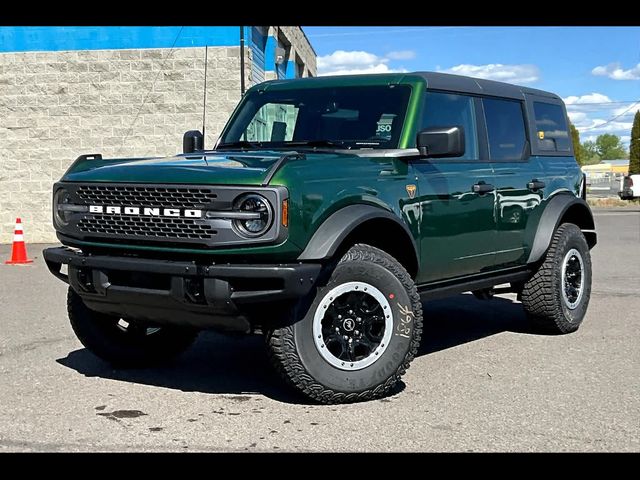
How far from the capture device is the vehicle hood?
15.1 ft

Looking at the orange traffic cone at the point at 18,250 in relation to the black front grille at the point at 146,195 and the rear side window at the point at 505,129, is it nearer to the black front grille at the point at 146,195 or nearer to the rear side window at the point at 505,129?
the black front grille at the point at 146,195

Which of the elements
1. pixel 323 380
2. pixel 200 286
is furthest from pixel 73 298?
pixel 323 380

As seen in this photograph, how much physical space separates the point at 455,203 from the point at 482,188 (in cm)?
38

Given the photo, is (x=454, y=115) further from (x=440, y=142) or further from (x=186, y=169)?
(x=186, y=169)

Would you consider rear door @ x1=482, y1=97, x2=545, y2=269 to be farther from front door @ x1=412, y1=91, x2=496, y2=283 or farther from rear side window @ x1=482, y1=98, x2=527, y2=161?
front door @ x1=412, y1=91, x2=496, y2=283

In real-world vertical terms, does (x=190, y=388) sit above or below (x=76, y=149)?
below

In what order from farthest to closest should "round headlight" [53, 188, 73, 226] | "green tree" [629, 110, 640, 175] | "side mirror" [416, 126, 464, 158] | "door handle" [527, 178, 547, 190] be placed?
"green tree" [629, 110, 640, 175] → "door handle" [527, 178, 547, 190] → "side mirror" [416, 126, 464, 158] → "round headlight" [53, 188, 73, 226]

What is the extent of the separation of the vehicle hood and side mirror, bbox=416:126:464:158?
91 centimetres

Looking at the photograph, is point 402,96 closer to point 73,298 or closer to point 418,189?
point 418,189

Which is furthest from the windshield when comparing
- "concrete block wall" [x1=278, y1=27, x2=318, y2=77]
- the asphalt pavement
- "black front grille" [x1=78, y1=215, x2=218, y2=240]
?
"concrete block wall" [x1=278, y1=27, x2=318, y2=77]

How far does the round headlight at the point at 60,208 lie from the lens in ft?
17.3

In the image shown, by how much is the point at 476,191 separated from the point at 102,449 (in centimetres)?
315

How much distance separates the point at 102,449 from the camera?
4070mm
